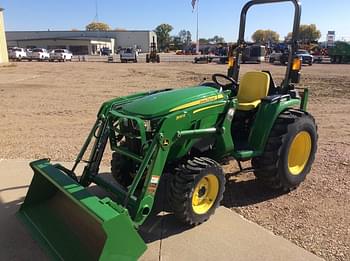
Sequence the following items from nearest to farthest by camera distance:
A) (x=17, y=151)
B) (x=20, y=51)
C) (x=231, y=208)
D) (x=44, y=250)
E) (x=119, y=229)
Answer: (x=119, y=229)
(x=44, y=250)
(x=231, y=208)
(x=17, y=151)
(x=20, y=51)

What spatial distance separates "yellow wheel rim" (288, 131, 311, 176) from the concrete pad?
1.21 metres

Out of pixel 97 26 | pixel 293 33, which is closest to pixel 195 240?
pixel 293 33

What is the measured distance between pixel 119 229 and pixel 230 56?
139 inches

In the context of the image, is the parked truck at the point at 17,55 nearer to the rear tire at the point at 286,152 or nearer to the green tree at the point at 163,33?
the rear tire at the point at 286,152

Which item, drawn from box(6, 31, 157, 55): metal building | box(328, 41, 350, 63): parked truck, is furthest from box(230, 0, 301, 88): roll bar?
box(6, 31, 157, 55): metal building

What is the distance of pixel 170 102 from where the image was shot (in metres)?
3.79

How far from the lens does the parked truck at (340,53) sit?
136 ft

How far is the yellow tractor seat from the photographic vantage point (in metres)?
4.73

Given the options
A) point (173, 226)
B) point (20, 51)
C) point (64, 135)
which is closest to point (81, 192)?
point (173, 226)

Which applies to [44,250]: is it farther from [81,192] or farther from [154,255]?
[154,255]

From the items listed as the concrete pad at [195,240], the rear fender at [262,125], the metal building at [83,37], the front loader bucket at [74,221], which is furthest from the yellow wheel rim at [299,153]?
the metal building at [83,37]

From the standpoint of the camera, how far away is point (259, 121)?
171 inches

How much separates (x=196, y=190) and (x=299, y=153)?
1.88 m

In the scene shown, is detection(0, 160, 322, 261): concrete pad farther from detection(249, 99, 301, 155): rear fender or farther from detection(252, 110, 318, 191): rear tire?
detection(249, 99, 301, 155): rear fender
